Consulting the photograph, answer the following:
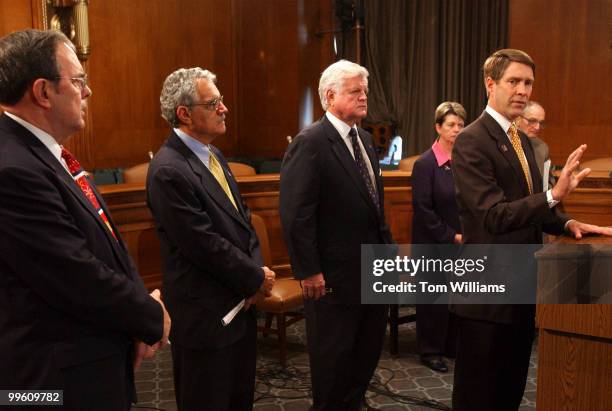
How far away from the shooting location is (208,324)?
2184mm

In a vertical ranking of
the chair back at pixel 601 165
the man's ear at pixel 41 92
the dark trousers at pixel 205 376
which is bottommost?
the dark trousers at pixel 205 376

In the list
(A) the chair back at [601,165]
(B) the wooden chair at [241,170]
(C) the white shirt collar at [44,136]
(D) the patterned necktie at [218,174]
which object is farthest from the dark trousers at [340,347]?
(A) the chair back at [601,165]

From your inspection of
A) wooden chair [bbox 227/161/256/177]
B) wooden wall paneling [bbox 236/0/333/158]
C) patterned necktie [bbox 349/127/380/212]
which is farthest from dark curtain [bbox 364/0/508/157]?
patterned necktie [bbox 349/127/380/212]

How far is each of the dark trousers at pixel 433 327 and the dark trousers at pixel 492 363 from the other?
151 centimetres

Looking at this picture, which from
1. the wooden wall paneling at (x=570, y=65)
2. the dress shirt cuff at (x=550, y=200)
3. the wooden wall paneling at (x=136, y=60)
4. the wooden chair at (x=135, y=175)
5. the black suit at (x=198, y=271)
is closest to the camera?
the dress shirt cuff at (x=550, y=200)

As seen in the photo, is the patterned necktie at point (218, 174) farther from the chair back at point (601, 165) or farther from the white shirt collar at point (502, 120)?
the chair back at point (601, 165)

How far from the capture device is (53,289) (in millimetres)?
1386

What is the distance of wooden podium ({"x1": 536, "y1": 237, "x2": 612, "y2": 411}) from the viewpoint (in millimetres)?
1555

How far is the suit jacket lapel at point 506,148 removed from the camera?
2201mm

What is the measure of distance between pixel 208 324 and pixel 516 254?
1092 millimetres

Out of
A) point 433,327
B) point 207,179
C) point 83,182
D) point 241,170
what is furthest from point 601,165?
point 83,182

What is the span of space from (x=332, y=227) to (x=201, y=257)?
2.14 ft

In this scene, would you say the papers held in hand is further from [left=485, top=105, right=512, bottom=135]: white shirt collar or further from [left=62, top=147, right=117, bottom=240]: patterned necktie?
[left=485, top=105, right=512, bottom=135]: white shirt collar

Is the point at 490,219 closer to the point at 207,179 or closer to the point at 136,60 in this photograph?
the point at 207,179
